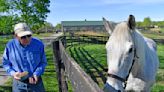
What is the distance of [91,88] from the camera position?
3.25 metres

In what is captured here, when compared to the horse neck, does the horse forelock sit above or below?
above

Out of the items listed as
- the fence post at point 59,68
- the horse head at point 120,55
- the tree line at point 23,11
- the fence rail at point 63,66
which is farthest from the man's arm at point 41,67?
the tree line at point 23,11

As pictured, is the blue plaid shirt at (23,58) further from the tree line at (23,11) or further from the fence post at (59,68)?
the tree line at (23,11)

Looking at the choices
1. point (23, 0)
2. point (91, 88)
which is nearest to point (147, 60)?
point (91, 88)

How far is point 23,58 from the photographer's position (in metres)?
5.35

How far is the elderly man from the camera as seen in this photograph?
17.5ft

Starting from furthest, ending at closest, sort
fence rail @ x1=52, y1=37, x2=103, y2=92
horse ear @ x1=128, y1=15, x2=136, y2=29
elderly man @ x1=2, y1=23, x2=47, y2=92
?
elderly man @ x1=2, y1=23, x2=47, y2=92 < fence rail @ x1=52, y1=37, x2=103, y2=92 < horse ear @ x1=128, y1=15, x2=136, y2=29

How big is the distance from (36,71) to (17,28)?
2.01ft

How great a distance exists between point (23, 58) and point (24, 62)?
0.18ft

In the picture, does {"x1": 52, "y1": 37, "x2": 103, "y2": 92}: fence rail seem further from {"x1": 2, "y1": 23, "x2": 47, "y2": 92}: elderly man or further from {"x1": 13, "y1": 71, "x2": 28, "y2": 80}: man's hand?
{"x1": 13, "y1": 71, "x2": 28, "y2": 80}: man's hand

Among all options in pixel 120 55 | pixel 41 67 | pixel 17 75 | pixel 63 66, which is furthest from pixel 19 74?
pixel 63 66

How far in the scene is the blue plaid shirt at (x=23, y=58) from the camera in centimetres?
536

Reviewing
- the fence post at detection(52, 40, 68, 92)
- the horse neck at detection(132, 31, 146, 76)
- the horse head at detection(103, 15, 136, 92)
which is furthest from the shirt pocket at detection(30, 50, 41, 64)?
the fence post at detection(52, 40, 68, 92)

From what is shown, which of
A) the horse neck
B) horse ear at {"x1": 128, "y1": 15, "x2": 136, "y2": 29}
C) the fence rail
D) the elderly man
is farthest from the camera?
the elderly man
